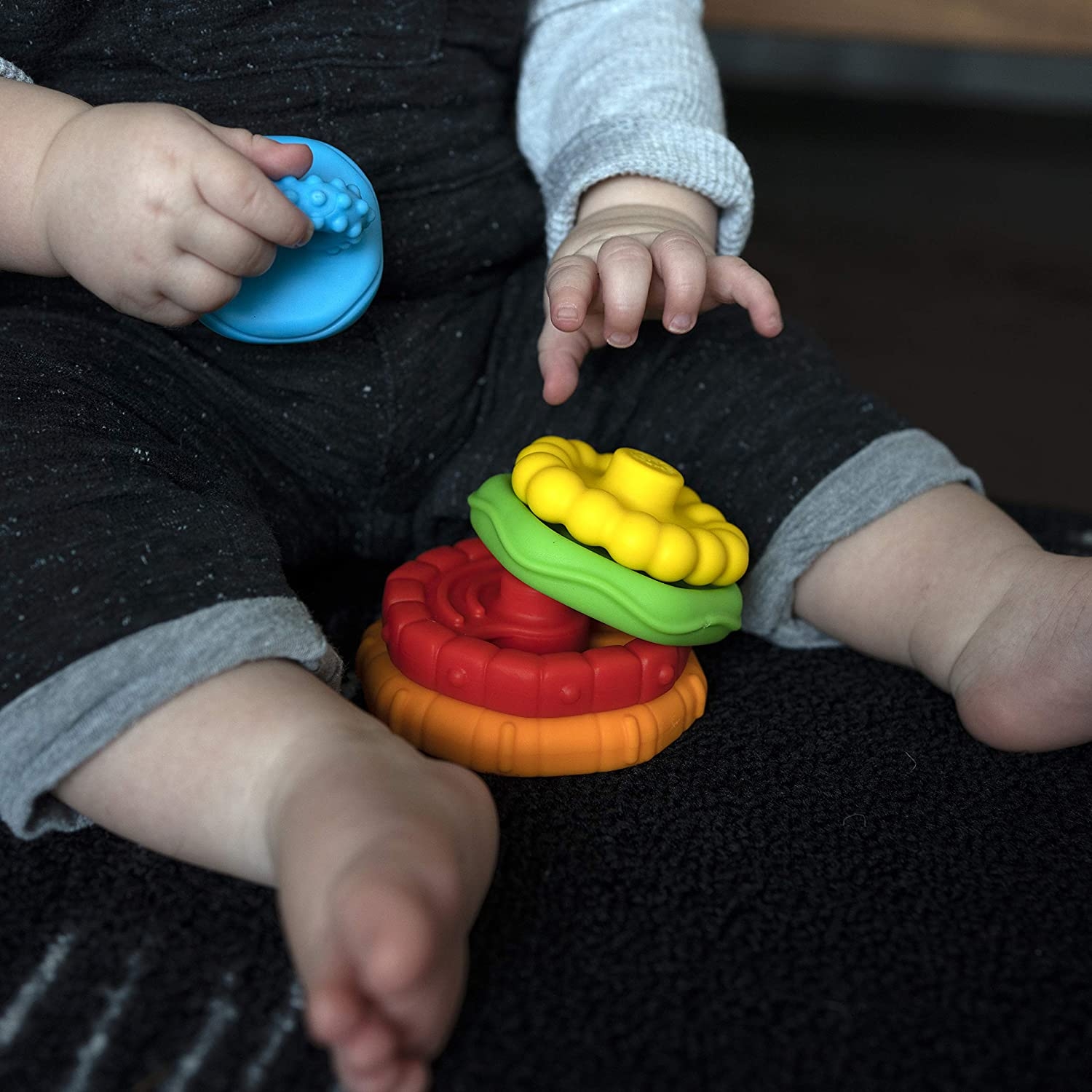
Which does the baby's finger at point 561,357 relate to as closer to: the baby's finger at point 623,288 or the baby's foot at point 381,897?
the baby's finger at point 623,288

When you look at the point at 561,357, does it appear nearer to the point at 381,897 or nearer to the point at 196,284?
the point at 196,284

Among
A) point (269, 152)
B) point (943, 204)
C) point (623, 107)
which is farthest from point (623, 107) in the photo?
point (943, 204)

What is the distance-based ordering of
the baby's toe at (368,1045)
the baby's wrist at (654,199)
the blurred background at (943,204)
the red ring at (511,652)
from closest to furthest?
1. the baby's toe at (368,1045)
2. the red ring at (511,652)
3. the baby's wrist at (654,199)
4. the blurred background at (943,204)

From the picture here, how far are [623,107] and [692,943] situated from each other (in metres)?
0.56

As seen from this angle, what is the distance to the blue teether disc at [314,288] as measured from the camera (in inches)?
25.9

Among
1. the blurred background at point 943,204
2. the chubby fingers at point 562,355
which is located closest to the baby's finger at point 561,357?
the chubby fingers at point 562,355

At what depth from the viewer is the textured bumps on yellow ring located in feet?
2.01

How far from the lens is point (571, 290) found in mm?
660

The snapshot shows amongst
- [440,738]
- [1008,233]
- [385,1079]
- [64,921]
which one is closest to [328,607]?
[440,738]

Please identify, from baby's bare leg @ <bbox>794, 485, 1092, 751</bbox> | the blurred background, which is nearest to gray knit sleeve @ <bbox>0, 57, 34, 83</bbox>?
baby's bare leg @ <bbox>794, 485, 1092, 751</bbox>

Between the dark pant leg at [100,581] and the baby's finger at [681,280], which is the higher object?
the baby's finger at [681,280]

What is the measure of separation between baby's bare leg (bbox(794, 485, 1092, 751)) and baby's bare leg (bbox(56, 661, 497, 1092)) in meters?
0.29

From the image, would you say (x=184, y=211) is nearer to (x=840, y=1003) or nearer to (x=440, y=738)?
(x=440, y=738)

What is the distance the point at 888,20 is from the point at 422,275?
1402mm
